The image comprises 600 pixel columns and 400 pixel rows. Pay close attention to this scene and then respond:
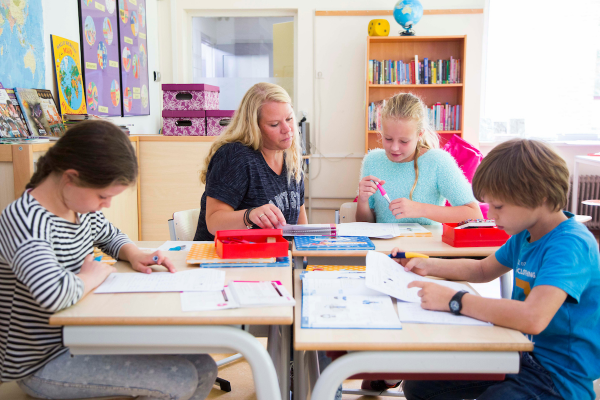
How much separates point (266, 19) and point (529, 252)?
4063 mm

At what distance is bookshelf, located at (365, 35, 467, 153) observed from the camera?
431 centimetres

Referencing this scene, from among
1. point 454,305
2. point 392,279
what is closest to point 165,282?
point 392,279

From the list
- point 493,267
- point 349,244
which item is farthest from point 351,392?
point 493,267

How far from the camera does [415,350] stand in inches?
36.8

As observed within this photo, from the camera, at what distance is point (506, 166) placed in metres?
1.08

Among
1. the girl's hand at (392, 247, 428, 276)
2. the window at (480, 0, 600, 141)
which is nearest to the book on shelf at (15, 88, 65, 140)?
the girl's hand at (392, 247, 428, 276)

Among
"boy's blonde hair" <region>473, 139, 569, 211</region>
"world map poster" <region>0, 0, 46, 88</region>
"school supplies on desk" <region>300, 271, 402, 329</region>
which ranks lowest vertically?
"school supplies on desk" <region>300, 271, 402, 329</region>

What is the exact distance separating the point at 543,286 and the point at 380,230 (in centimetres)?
82

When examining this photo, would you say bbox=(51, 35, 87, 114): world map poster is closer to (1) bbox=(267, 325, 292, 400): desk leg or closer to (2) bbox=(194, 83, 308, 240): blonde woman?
(2) bbox=(194, 83, 308, 240): blonde woman

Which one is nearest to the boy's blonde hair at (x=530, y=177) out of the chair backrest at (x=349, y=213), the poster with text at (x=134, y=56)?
the chair backrest at (x=349, y=213)

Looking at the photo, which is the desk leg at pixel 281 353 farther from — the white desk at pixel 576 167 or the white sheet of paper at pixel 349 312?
the white desk at pixel 576 167

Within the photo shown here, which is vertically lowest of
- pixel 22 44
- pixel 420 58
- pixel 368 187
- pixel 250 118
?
pixel 368 187

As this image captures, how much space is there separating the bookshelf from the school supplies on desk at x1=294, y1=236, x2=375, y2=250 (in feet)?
9.12

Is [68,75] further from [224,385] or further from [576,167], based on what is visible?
[576,167]
